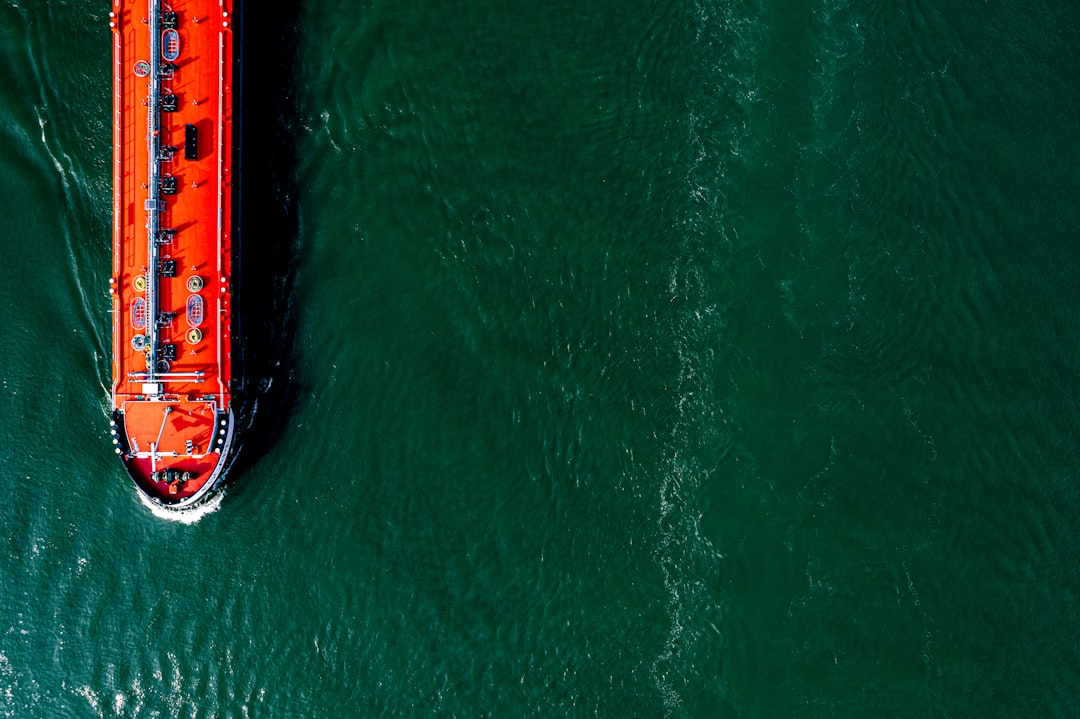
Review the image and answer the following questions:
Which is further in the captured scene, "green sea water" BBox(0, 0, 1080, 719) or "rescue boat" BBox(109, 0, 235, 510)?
"green sea water" BBox(0, 0, 1080, 719)

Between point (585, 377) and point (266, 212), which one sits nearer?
point (585, 377)

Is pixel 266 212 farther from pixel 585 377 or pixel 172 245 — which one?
pixel 585 377

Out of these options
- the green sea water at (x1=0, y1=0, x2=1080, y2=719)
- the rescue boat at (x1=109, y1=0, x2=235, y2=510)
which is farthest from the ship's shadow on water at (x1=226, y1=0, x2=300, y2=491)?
the rescue boat at (x1=109, y1=0, x2=235, y2=510)

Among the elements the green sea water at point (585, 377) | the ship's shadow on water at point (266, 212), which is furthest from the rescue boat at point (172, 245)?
the green sea water at point (585, 377)

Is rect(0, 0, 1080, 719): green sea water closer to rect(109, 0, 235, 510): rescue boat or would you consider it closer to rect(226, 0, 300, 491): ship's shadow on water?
rect(226, 0, 300, 491): ship's shadow on water

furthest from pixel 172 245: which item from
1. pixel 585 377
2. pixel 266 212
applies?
pixel 585 377

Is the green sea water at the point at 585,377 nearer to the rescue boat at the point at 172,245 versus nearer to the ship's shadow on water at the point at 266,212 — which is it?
the ship's shadow on water at the point at 266,212
